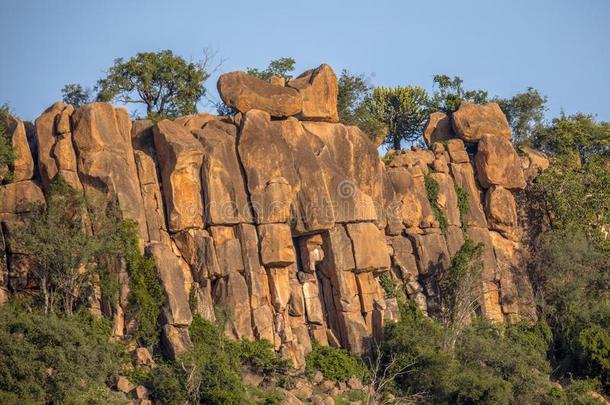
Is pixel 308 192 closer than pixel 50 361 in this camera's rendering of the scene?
No

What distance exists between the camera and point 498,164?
66.4 meters

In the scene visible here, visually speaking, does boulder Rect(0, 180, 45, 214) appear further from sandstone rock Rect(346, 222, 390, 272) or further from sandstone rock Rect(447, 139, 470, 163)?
sandstone rock Rect(447, 139, 470, 163)

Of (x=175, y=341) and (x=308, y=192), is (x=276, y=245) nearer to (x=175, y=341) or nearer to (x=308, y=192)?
(x=308, y=192)

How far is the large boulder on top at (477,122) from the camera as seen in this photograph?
6719 cm

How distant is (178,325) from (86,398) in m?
5.18

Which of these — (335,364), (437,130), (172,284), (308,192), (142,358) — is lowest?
(335,364)

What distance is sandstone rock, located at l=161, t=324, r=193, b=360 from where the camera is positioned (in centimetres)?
5359

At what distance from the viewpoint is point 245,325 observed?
5638 cm

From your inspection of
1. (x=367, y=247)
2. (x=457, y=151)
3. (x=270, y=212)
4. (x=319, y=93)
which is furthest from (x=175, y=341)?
(x=457, y=151)

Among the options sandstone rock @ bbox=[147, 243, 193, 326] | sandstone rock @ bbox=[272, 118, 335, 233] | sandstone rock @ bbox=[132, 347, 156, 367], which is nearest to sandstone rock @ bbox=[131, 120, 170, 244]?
sandstone rock @ bbox=[147, 243, 193, 326]

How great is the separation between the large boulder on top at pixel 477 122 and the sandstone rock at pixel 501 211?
238 cm

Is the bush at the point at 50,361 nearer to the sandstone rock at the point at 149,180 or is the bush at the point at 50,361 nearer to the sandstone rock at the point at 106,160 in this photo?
the sandstone rock at the point at 106,160

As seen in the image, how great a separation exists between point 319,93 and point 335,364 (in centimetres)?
1083

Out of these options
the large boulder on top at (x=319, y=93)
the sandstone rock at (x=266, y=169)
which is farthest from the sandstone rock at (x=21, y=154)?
the large boulder on top at (x=319, y=93)
